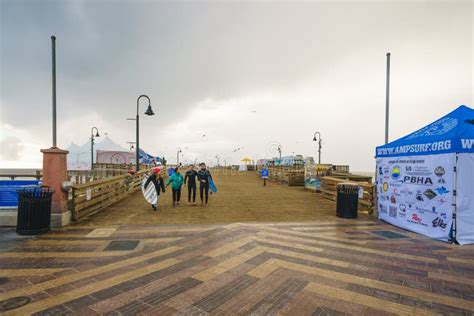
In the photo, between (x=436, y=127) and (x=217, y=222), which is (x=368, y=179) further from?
(x=217, y=222)

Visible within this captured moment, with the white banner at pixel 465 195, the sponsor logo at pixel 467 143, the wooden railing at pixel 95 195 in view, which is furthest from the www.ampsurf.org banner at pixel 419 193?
the wooden railing at pixel 95 195

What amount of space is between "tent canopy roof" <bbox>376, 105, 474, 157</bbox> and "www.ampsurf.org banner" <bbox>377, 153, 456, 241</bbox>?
20 cm

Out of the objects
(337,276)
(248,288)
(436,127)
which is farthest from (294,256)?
(436,127)

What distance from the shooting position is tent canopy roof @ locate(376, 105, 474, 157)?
5.95 meters

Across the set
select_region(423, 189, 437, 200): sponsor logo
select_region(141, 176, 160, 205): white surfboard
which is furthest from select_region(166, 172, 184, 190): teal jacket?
select_region(423, 189, 437, 200): sponsor logo

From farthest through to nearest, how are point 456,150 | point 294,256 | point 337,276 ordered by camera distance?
point 456,150 → point 294,256 → point 337,276

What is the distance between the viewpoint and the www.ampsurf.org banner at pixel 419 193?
20.1ft

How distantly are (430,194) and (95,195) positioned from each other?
33.6 ft

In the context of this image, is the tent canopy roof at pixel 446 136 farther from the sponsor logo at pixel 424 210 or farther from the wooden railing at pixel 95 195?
the wooden railing at pixel 95 195

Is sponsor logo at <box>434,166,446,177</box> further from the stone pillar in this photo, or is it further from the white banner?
the stone pillar

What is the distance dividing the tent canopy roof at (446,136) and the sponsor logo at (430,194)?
98cm

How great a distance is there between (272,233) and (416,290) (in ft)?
11.0

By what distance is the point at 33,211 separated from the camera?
240 inches

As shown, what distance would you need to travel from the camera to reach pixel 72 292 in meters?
3.45
